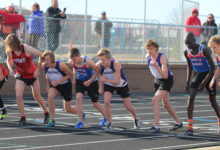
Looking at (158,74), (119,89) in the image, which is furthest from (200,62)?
(119,89)

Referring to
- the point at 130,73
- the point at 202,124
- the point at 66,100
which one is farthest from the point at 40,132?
the point at 130,73

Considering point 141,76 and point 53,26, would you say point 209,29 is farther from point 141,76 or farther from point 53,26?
point 53,26

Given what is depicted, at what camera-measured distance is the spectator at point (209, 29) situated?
21.2 m

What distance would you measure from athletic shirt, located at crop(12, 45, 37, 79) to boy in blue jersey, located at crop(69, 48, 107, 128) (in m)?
0.89

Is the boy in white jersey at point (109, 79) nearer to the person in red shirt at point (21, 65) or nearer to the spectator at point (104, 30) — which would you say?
the person in red shirt at point (21, 65)

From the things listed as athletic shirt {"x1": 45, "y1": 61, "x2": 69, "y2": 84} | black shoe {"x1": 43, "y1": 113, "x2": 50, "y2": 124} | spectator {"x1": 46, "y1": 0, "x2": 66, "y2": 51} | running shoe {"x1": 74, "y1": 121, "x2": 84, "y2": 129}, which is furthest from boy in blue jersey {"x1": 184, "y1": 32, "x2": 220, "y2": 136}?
spectator {"x1": 46, "y1": 0, "x2": 66, "y2": 51}

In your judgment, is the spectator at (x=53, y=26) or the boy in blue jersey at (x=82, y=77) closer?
the boy in blue jersey at (x=82, y=77)

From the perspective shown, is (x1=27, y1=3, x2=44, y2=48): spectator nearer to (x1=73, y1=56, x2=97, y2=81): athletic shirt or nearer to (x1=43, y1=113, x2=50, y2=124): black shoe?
(x1=43, y1=113, x2=50, y2=124): black shoe

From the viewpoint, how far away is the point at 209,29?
21.4 meters

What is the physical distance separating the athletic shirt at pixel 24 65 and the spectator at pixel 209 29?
10949 mm

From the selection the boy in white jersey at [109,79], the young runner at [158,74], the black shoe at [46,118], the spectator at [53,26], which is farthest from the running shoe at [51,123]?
the spectator at [53,26]

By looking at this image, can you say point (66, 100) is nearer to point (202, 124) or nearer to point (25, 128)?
point (25, 128)

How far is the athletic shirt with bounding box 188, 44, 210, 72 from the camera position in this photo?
1064 centimetres

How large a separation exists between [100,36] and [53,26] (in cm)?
184
